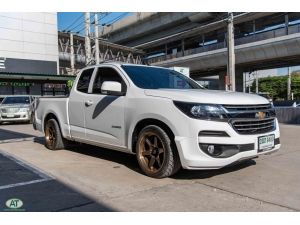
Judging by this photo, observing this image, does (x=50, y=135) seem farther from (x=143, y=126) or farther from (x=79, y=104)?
(x=143, y=126)

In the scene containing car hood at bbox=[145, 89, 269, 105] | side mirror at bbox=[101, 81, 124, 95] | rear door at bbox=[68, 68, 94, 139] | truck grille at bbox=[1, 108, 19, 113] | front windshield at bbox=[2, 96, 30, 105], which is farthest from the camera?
front windshield at bbox=[2, 96, 30, 105]

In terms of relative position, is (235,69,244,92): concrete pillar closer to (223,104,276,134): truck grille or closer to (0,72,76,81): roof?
(0,72,76,81): roof

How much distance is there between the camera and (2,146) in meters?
8.74

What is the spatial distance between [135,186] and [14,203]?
1.53 m

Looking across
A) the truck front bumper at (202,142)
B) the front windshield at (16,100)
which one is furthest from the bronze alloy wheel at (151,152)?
the front windshield at (16,100)

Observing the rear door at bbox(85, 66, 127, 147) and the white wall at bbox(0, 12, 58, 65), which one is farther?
the white wall at bbox(0, 12, 58, 65)

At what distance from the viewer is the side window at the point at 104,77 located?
634 centimetres

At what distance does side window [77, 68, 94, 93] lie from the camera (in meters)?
6.96

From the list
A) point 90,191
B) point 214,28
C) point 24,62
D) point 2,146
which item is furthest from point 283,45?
point 90,191

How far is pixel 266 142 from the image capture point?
5461 mm

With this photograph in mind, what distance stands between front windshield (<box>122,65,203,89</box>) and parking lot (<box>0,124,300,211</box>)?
1.38 metres

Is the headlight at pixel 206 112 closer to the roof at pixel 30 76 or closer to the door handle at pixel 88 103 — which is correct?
the door handle at pixel 88 103

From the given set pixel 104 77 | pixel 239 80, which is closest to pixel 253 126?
pixel 104 77

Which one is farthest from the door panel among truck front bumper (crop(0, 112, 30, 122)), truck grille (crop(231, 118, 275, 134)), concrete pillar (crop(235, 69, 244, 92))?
concrete pillar (crop(235, 69, 244, 92))
